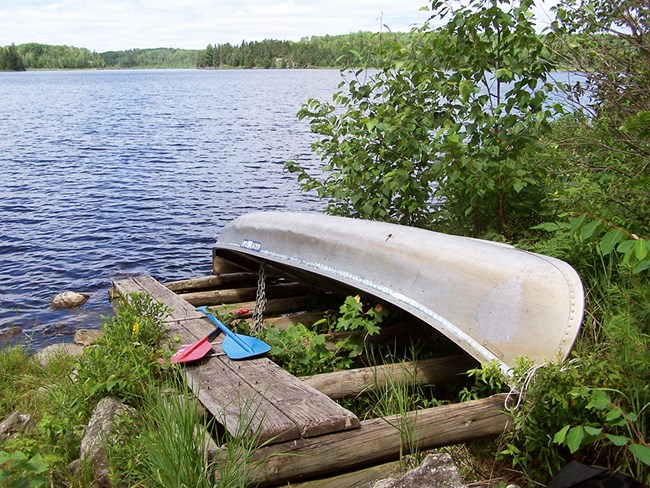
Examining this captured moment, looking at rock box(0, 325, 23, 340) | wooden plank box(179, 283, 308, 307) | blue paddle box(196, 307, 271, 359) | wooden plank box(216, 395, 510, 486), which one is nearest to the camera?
wooden plank box(216, 395, 510, 486)

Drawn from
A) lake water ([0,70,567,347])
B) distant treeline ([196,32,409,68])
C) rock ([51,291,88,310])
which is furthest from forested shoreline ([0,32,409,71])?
rock ([51,291,88,310])

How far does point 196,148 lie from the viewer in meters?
24.4

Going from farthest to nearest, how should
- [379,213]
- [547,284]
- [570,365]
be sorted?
[379,213]
[547,284]
[570,365]

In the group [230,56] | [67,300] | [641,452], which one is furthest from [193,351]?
[230,56]

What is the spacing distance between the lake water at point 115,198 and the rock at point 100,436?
402 centimetres

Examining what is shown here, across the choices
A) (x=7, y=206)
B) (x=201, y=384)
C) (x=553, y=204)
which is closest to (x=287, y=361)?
(x=201, y=384)

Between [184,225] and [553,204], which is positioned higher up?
[553,204]

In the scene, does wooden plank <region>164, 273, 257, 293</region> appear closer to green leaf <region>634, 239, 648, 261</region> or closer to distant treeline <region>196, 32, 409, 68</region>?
green leaf <region>634, 239, 648, 261</region>

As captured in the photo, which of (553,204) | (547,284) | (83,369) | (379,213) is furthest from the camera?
(379,213)

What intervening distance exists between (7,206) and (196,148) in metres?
10.2

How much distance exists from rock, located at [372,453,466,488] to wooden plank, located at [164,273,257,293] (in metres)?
4.54

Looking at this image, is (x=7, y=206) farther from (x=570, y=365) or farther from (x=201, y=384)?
(x=570, y=365)

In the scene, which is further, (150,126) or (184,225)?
(150,126)

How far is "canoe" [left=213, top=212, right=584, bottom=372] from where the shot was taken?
12.0 feet
